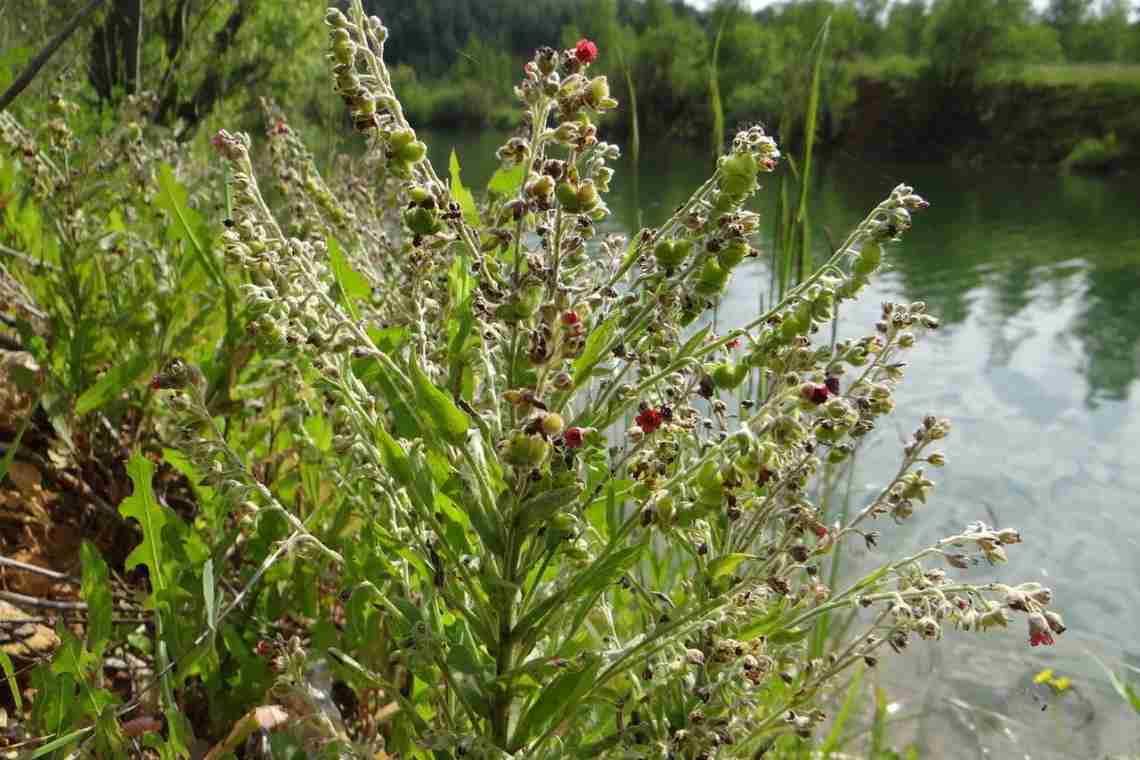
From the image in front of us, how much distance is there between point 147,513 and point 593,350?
3.35 ft

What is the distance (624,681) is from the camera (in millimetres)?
1594

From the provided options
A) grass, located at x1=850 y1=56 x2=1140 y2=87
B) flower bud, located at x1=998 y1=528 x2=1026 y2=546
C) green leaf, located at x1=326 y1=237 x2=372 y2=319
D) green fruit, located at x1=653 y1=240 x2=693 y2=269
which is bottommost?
flower bud, located at x1=998 y1=528 x2=1026 y2=546

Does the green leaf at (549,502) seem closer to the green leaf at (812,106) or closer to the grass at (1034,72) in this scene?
the green leaf at (812,106)

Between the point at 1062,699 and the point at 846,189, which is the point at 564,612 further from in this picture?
the point at 846,189

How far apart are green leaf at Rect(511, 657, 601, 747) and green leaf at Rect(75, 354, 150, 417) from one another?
1752mm

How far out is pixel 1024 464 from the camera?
8062mm

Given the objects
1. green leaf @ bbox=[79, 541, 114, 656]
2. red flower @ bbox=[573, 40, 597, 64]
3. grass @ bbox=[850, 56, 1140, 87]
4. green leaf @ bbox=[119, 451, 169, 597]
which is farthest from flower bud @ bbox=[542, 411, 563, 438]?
grass @ bbox=[850, 56, 1140, 87]

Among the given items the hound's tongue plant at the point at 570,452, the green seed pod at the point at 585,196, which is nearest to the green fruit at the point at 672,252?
the hound's tongue plant at the point at 570,452

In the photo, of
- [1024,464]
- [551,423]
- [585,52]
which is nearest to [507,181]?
[585,52]

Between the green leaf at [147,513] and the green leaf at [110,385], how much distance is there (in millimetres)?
860

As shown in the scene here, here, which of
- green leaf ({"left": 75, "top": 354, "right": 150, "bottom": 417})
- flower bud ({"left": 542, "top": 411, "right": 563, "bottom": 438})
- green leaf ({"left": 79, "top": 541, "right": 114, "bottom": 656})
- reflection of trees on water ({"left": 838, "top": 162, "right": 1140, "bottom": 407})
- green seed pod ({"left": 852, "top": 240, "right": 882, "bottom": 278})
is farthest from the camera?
reflection of trees on water ({"left": 838, "top": 162, "right": 1140, "bottom": 407})

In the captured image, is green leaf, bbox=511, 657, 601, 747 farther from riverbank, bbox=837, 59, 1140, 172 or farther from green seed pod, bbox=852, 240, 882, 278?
riverbank, bbox=837, 59, 1140, 172

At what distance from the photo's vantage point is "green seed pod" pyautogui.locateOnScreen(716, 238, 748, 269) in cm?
130

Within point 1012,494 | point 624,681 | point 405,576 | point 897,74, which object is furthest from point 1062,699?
point 897,74
